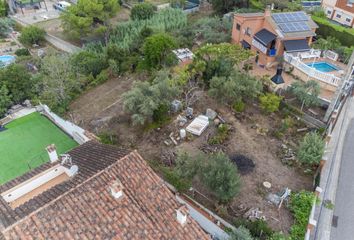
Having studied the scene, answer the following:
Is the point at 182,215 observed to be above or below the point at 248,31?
above

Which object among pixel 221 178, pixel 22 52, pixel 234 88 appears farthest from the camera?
pixel 22 52

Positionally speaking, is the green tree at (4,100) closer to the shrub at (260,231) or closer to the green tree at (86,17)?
the green tree at (86,17)

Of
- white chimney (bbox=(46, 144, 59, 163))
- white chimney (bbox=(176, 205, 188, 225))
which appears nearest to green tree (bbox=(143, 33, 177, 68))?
white chimney (bbox=(46, 144, 59, 163))

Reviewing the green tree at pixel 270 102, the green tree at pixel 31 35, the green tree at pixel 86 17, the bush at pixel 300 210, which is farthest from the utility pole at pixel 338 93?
the green tree at pixel 31 35

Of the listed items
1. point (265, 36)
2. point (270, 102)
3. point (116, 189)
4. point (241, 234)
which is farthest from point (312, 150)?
point (265, 36)

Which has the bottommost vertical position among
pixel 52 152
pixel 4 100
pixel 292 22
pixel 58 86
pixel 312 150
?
pixel 4 100

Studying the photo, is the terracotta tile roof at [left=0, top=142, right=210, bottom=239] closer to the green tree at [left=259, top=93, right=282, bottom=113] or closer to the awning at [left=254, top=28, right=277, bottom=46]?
the green tree at [left=259, top=93, right=282, bottom=113]

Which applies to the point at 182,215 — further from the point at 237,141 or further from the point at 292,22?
the point at 292,22
